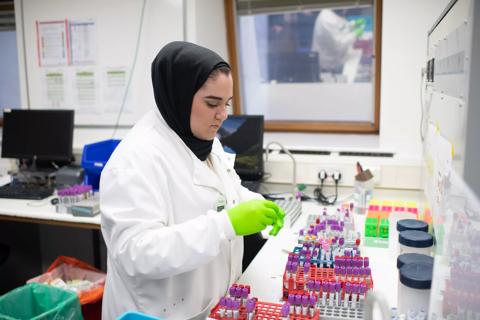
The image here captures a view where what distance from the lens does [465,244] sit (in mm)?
749

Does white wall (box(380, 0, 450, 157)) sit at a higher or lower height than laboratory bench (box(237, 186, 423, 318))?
higher

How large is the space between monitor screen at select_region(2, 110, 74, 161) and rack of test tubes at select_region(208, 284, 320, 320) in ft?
6.24

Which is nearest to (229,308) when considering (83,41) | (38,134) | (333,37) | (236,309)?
(236,309)

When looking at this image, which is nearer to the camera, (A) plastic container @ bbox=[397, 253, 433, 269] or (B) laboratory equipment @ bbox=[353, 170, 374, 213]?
(A) plastic container @ bbox=[397, 253, 433, 269]

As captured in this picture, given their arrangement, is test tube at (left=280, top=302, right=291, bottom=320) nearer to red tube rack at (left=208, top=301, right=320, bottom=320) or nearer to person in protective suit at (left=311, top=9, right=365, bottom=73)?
red tube rack at (left=208, top=301, right=320, bottom=320)

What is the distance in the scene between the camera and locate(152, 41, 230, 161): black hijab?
3.69 ft

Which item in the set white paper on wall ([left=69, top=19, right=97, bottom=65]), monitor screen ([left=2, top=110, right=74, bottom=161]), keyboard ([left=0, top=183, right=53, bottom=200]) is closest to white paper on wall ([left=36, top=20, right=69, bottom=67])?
white paper on wall ([left=69, top=19, right=97, bottom=65])

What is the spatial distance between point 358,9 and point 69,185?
2.08 m

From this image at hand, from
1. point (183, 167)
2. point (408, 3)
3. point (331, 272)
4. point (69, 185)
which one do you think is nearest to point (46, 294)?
point (69, 185)

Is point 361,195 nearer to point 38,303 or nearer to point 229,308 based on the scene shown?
point 229,308

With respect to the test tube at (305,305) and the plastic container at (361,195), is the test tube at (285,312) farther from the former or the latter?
the plastic container at (361,195)

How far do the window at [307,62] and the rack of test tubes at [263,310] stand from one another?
1.91 meters

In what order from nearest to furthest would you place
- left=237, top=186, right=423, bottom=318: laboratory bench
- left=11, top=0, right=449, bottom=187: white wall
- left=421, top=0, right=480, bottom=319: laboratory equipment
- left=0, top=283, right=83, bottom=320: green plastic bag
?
left=421, top=0, right=480, bottom=319: laboratory equipment
left=237, top=186, right=423, bottom=318: laboratory bench
left=0, top=283, right=83, bottom=320: green plastic bag
left=11, top=0, right=449, bottom=187: white wall

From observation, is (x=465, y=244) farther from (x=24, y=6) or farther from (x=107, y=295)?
(x=24, y=6)
